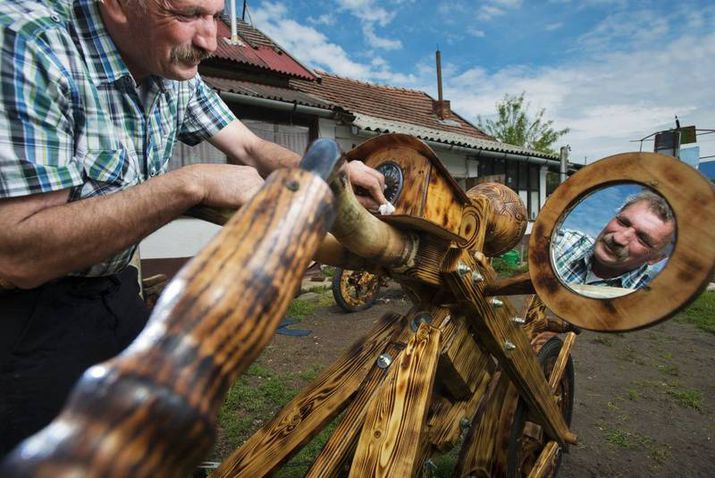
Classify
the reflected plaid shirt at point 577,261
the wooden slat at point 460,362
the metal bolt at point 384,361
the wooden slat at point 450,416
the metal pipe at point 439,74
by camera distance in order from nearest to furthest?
the reflected plaid shirt at point 577,261, the metal bolt at point 384,361, the wooden slat at point 460,362, the wooden slat at point 450,416, the metal pipe at point 439,74

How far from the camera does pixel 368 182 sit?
1.10m

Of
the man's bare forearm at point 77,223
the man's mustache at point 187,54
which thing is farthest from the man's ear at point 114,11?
the man's bare forearm at point 77,223

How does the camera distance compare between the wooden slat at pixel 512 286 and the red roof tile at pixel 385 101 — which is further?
the red roof tile at pixel 385 101

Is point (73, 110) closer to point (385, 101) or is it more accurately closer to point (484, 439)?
point (484, 439)

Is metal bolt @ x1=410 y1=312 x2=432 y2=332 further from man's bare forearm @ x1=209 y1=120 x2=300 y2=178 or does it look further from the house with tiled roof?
the house with tiled roof

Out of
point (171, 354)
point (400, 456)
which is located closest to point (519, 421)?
point (400, 456)

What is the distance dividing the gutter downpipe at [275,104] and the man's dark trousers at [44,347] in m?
5.80

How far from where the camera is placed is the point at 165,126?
1.44 m

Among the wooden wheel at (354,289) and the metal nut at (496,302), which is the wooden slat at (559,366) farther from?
the wooden wheel at (354,289)

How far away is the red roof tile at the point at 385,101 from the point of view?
34.2 feet

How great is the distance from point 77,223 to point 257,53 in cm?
928

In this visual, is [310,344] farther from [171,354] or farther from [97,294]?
[171,354]

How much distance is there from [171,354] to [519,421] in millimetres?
1776

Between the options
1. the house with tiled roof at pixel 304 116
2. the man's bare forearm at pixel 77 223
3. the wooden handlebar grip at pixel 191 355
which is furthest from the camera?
the house with tiled roof at pixel 304 116
